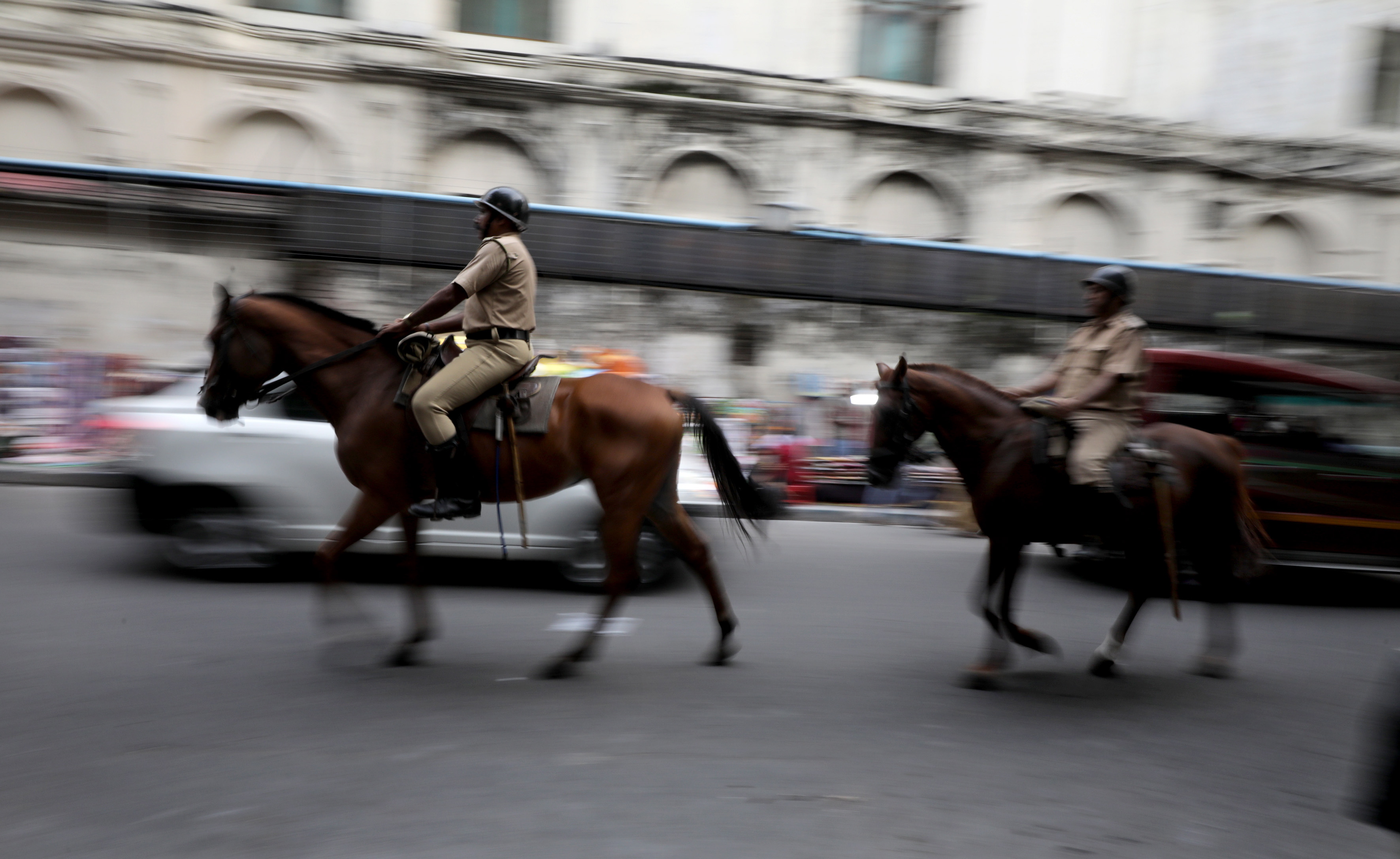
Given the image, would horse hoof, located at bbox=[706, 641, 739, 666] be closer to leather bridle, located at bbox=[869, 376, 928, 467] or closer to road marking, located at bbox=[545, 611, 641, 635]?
road marking, located at bbox=[545, 611, 641, 635]

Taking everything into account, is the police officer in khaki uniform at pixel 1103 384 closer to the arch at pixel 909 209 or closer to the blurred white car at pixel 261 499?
the blurred white car at pixel 261 499

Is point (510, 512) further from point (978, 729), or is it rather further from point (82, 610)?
point (978, 729)

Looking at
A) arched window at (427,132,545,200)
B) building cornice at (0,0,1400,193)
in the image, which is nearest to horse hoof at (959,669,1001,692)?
arched window at (427,132,545,200)

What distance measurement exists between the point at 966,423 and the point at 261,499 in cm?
483

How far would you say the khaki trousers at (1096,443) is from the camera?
5660 mm

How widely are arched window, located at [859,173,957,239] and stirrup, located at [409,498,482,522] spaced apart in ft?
49.3

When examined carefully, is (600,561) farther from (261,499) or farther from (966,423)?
(966,423)

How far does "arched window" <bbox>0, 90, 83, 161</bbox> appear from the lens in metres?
16.2

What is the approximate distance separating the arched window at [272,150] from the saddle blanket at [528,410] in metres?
13.6

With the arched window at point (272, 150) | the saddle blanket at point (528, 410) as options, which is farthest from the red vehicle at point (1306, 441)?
the arched window at point (272, 150)

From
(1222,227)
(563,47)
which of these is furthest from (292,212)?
(1222,227)

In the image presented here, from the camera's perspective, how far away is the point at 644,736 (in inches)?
182

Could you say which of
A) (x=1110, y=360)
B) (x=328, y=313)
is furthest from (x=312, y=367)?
(x=1110, y=360)

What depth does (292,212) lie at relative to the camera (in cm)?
1504
